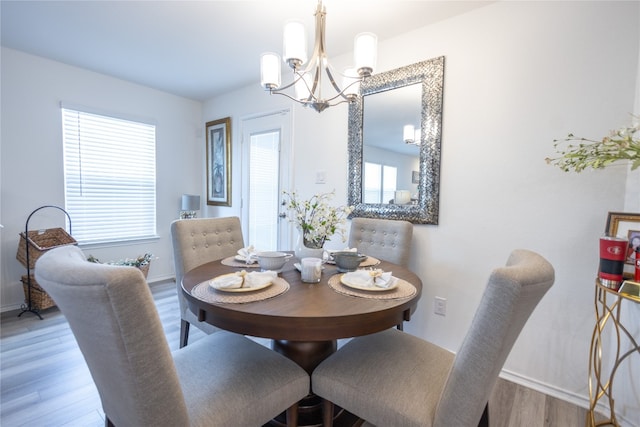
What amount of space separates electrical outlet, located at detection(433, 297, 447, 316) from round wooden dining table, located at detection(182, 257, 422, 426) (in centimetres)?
94

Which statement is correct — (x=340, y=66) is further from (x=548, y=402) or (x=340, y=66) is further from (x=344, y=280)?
(x=548, y=402)

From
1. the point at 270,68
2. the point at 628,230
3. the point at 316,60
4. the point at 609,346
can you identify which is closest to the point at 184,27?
the point at 270,68

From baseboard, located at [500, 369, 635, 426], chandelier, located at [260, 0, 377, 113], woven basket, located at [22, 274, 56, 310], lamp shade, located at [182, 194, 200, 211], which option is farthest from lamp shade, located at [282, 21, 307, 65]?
woven basket, located at [22, 274, 56, 310]

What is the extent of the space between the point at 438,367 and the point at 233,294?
0.89 metres

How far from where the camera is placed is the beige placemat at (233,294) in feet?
3.66

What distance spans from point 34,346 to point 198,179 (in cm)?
253

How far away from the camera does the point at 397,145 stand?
232 centimetres

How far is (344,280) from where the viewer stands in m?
1.35

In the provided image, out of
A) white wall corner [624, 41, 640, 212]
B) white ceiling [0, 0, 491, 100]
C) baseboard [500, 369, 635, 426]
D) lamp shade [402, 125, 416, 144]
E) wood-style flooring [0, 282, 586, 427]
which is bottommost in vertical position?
wood-style flooring [0, 282, 586, 427]

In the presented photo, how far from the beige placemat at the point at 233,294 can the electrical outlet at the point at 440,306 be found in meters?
1.39

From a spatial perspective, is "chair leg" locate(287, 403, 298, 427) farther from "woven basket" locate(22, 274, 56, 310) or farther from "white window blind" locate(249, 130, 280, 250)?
"woven basket" locate(22, 274, 56, 310)

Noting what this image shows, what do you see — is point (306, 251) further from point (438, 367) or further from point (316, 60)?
point (316, 60)

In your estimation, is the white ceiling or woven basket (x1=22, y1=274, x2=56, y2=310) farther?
woven basket (x1=22, y1=274, x2=56, y2=310)

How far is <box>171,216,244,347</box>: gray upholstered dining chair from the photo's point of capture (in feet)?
5.98
